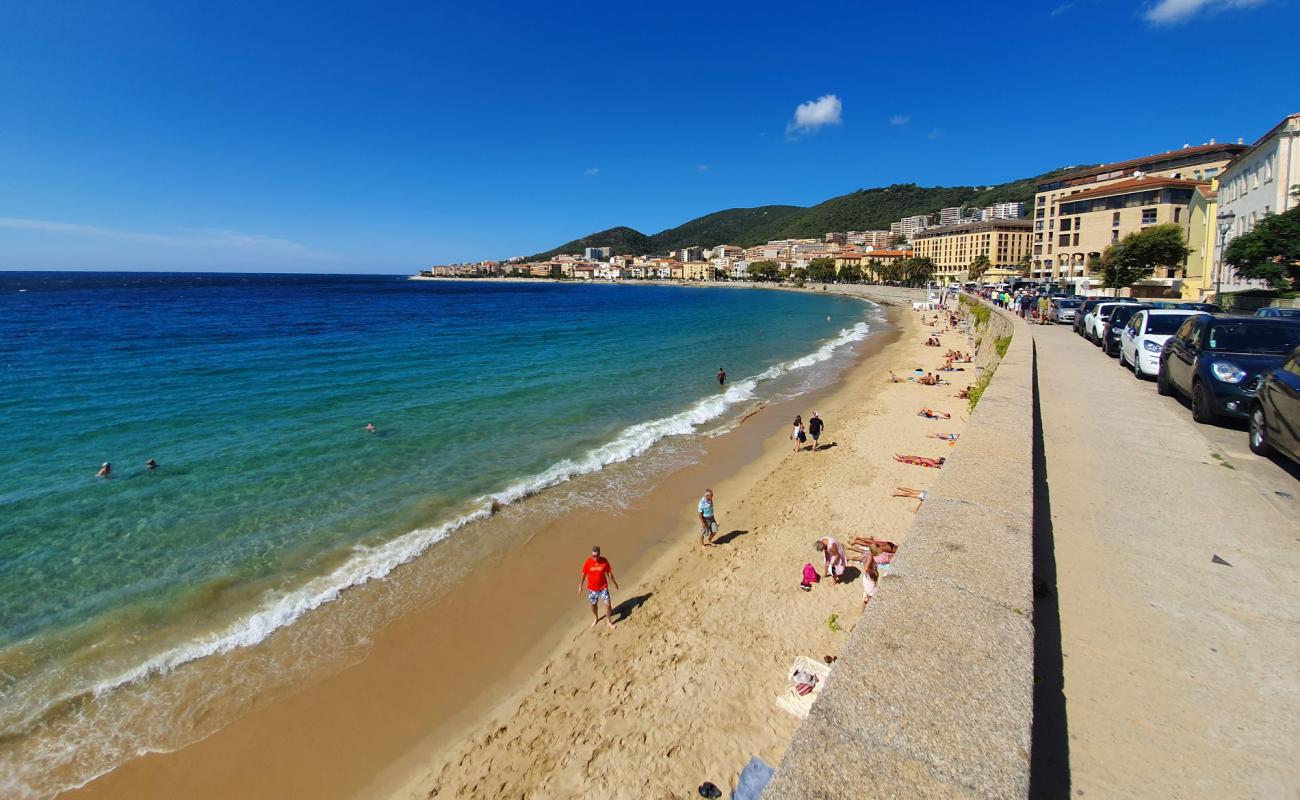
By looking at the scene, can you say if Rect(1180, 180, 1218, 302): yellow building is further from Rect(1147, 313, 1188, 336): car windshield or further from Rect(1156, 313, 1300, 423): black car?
Rect(1156, 313, 1300, 423): black car

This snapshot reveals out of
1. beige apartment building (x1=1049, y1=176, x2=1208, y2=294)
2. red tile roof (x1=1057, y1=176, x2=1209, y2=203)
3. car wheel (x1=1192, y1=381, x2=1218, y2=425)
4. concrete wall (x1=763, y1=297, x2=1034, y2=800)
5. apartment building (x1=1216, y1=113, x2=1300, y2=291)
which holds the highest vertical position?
red tile roof (x1=1057, y1=176, x2=1209, y2=203)

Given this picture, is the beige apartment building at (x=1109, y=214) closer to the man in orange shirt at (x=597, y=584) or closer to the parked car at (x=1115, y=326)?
the parked car at (x=1115, y=326)

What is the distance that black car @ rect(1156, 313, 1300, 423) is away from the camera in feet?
28.0

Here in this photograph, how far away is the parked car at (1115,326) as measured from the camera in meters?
16.8

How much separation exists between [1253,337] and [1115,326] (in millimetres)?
8613

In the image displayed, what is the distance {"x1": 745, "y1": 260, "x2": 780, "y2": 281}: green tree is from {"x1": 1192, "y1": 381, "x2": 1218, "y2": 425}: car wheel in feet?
614

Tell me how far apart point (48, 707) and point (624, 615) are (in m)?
6.99

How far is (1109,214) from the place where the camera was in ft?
246

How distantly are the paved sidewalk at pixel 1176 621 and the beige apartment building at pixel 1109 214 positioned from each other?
70.7 m

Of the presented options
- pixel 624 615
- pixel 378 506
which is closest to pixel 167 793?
pixel 624 615

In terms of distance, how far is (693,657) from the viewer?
734 cm

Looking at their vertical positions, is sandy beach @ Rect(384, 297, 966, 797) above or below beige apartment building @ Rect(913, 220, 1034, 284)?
below

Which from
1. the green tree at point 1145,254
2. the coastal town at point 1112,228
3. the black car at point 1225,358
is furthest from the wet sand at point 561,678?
the green tree at point 1145,254

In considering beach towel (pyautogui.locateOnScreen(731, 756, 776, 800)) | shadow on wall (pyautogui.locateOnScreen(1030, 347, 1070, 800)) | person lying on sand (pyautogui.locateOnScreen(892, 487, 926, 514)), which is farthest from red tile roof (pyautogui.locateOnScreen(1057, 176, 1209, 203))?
beach towel (pyautogui.locateOnScreen(731, 756, 776, 800))
